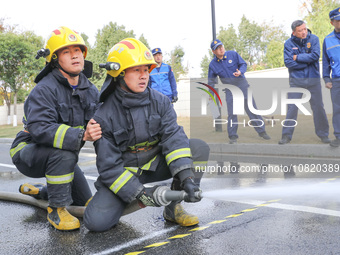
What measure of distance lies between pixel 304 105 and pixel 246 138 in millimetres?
1341

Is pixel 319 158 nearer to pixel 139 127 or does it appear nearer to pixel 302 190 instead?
pixel 302 190

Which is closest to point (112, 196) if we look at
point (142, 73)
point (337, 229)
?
point (142, 73)

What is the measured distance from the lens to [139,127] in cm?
323

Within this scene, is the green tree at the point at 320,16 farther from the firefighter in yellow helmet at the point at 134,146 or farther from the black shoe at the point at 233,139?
the firefighter in yellow helmet at the point at 134,146

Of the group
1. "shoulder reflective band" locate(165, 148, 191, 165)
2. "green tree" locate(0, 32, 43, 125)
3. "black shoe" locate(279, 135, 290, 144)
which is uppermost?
"green tree" locate(0, 32, 43, 125)

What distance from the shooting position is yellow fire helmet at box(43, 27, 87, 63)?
3.56m

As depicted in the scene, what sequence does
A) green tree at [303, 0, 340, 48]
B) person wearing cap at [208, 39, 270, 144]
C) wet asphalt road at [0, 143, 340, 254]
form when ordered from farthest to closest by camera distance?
green tree at [303, 0, 340, 48]
person wearing cap at [208, 39, 270, 144]
wet asphalt road at [0, 143, 340, 254]

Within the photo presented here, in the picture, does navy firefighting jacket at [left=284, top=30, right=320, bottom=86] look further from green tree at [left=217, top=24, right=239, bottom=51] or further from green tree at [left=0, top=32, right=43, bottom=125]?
green tree at [left=217, top=24, right=239, bottom=51]

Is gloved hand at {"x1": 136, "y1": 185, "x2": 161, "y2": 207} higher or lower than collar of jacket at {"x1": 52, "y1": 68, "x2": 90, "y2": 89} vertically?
lower

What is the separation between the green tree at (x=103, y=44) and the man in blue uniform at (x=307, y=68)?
23.5 m

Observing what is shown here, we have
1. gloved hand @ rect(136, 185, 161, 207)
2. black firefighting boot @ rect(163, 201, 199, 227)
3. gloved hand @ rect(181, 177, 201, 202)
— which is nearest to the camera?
A: gloved hand @ rect(181, 177, 201, 202)

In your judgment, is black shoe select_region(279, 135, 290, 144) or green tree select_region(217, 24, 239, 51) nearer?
black shoe select_region(279, 135, 290, 144)

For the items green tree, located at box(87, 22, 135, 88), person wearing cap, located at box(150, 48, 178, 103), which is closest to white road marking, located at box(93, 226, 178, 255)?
person wearing cap, located at box(150, 48, 178, 103)

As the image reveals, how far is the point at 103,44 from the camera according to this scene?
31.6 m
